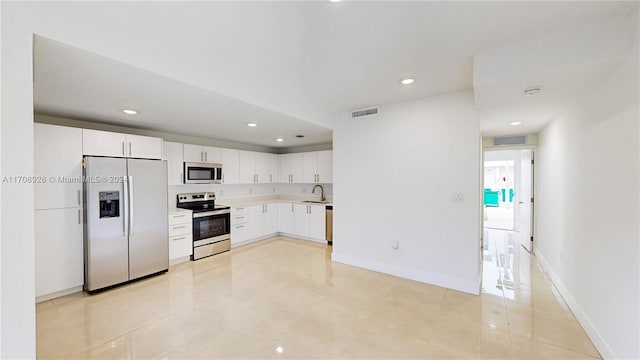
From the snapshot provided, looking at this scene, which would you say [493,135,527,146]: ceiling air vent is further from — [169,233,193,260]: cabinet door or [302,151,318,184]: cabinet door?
[169,233,193,260]: cabinet door

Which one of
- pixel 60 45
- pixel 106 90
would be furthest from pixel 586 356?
pixel 106 90

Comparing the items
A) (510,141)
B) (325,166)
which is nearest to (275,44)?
(325,166)

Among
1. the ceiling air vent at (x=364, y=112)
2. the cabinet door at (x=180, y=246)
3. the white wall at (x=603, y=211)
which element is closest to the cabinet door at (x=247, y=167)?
the cabinet door at (x=180, y=246)

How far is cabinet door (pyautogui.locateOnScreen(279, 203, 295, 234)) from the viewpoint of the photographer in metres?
6.01

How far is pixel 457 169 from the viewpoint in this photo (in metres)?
3.28

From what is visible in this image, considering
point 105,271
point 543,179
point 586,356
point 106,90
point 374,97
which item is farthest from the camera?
point 543,179

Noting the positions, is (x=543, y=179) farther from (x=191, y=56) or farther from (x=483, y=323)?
(x=191, y=56)

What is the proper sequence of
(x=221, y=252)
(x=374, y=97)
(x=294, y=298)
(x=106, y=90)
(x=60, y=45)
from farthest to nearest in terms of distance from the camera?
(x=221, y=252) → (x=374, y=97) → (x=294, y=298) → (x=106, y=90) → (x=60, y=45)

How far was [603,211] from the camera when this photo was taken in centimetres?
216

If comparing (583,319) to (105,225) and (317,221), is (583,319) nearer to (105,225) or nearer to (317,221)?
(317,221)

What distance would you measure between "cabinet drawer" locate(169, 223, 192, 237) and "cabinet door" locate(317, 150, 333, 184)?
2.80 meters

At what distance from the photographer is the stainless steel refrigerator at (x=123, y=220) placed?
3.19 meters

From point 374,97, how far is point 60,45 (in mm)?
3033

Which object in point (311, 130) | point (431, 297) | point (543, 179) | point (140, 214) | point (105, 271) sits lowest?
point (431, 297)
